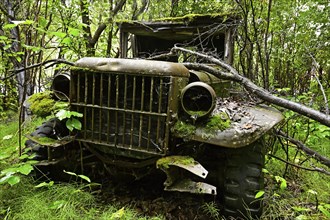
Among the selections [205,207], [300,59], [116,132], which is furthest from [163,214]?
[300,59]

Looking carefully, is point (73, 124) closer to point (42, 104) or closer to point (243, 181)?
point (42, 104)

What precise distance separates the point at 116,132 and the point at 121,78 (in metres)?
0.48

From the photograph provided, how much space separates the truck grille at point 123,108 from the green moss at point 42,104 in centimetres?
34

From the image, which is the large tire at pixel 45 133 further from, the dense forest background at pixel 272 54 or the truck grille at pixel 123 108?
the truck grille at pixel 123 108

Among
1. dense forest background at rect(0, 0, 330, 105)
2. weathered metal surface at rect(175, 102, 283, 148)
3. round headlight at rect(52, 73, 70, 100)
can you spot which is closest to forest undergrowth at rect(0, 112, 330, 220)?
weathered metal surface at rect(175, 102, 283, 148)

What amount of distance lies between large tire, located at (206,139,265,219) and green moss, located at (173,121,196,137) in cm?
41

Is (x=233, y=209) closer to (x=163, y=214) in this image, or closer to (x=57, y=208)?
(x=163, y=214)

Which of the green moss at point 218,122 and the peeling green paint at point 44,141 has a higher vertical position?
the green moss at point 218,122

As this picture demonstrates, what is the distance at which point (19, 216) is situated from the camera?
2.21m

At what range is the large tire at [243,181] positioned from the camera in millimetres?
2299

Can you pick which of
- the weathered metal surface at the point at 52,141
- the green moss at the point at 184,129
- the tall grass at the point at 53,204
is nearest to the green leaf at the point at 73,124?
the weathered metal surface at the point at 52,141

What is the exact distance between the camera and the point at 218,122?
2.26 m

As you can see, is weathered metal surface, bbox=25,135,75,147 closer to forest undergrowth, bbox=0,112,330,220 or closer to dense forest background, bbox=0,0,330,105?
forest undergrowth, bbox=0,112,330,220

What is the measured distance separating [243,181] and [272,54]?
435 centimetres
